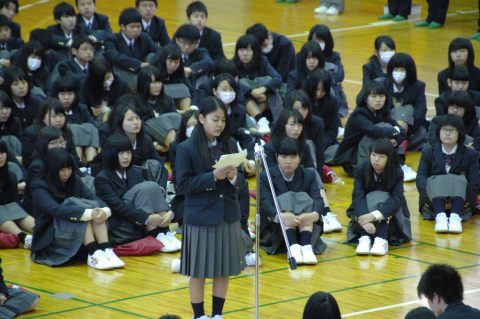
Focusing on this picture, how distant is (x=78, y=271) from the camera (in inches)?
313

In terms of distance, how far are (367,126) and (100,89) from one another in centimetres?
235

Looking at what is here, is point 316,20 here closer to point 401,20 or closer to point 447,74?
point 401,20

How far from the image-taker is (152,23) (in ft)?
41.3

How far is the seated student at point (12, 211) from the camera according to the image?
8352 millimetres

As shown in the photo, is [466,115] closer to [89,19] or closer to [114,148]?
[114,148]

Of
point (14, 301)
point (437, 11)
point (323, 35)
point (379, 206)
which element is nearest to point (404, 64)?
point (323, 35)

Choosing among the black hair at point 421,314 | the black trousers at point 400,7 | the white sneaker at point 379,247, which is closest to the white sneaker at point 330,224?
the white sneaker at point 379,247

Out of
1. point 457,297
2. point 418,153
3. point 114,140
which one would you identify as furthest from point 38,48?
point 457,297

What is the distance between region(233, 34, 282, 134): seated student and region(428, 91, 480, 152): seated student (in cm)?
177

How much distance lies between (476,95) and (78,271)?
14.6 ft

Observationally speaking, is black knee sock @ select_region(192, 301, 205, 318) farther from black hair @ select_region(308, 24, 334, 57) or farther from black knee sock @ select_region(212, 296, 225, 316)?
black hair @ select_region(308, 24, 334, 57)

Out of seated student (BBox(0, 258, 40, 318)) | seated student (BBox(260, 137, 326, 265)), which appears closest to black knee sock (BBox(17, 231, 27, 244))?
seated student (BBox(0, 258, 40, 318))

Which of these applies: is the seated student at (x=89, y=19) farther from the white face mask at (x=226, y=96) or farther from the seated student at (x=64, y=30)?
the white face mask at (x=226, y=96)

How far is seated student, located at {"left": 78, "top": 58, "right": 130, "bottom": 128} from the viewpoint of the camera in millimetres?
10461
